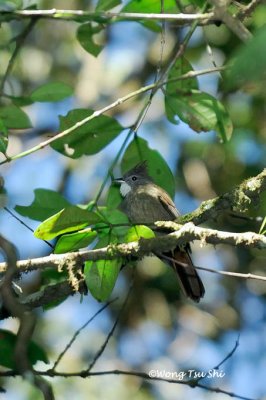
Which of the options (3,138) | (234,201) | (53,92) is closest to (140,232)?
(234,201)

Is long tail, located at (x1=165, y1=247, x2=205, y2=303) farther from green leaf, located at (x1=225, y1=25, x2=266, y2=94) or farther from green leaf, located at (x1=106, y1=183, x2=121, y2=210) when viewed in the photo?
green leaf, located at (x1=225, y1=25, x2=266, y2=94)

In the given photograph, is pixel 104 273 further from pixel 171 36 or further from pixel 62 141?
pixel 171 36

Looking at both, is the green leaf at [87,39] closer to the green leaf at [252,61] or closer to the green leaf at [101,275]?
the green leaf at [101,275]

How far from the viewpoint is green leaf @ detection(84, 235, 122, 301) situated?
144 inches

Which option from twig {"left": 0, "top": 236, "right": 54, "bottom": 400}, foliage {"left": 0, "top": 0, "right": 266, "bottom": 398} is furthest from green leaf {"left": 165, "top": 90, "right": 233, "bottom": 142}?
twig {"left": 0, "top": 236, "right": 54, "bottom": 400}

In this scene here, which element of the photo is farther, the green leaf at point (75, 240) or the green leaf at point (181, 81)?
the green leaf at point (181, 81)

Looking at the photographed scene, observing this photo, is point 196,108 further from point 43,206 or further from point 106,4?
point 43,206

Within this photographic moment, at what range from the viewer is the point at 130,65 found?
9016 mm

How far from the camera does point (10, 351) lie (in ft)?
12.4

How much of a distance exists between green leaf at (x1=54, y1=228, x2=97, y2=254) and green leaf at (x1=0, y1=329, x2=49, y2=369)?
21.7 inches

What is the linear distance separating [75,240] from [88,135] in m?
0.85

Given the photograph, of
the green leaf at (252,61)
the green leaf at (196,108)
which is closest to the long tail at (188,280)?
the green leaf at (196,108)

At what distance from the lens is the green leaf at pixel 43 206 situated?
12.7ft

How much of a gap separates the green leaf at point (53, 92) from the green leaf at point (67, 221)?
2.96 feet
